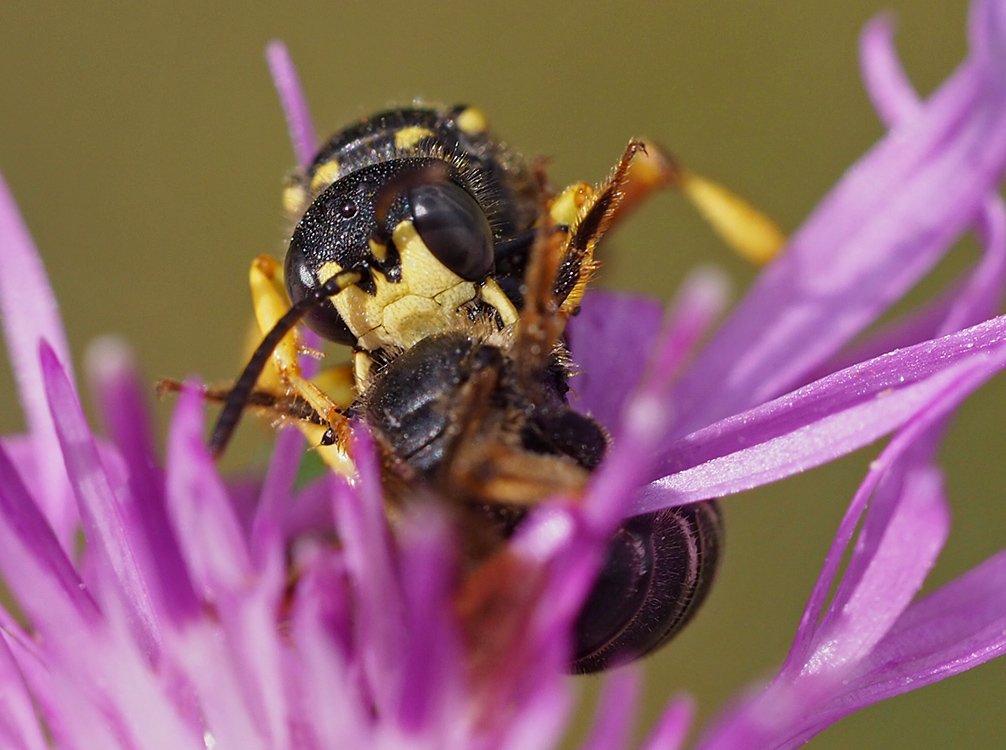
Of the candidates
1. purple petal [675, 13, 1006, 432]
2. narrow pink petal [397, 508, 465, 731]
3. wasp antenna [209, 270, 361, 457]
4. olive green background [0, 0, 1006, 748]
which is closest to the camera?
narrow pink petal [397, 508, 465, 731]

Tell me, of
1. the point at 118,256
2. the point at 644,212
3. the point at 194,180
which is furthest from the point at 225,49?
the point at 644,212

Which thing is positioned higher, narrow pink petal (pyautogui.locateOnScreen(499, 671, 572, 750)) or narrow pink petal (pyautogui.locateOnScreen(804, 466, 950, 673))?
narrow pink petal (pyautogui.locateOnScreen(804, 466, 950, 673))

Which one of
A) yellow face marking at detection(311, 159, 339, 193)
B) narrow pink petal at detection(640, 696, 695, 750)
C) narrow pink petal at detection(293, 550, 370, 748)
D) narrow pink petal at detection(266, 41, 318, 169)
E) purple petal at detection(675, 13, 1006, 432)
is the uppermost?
narrow pink petal at detection(266, 41, 318, 169)

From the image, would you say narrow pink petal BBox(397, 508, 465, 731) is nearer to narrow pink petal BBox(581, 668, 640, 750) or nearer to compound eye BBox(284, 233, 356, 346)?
narrow pink petal BBox(581, 668, 640, 750)

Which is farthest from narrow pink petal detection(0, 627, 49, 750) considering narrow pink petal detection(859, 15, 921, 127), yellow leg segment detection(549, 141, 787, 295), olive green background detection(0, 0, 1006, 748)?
olive green background detection(0, 0, 1006, 748)

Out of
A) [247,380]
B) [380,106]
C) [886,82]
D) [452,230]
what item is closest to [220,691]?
[247,380]

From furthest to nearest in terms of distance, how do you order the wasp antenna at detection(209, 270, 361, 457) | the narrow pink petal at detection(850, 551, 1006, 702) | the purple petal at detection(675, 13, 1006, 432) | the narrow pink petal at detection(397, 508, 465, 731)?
1. the purple petal at detection(675, 13, 1006, 432)
2. the narrow pink petal at detection(850, 551, 1006, 702)
3. the wasp antenna at detection(209, 270, 361, 457)
4. the narrow pink petal at detection(397, 508, 465, 731)

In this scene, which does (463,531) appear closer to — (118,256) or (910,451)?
(910,451)

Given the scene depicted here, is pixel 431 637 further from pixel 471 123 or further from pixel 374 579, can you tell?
pixel 471 123
